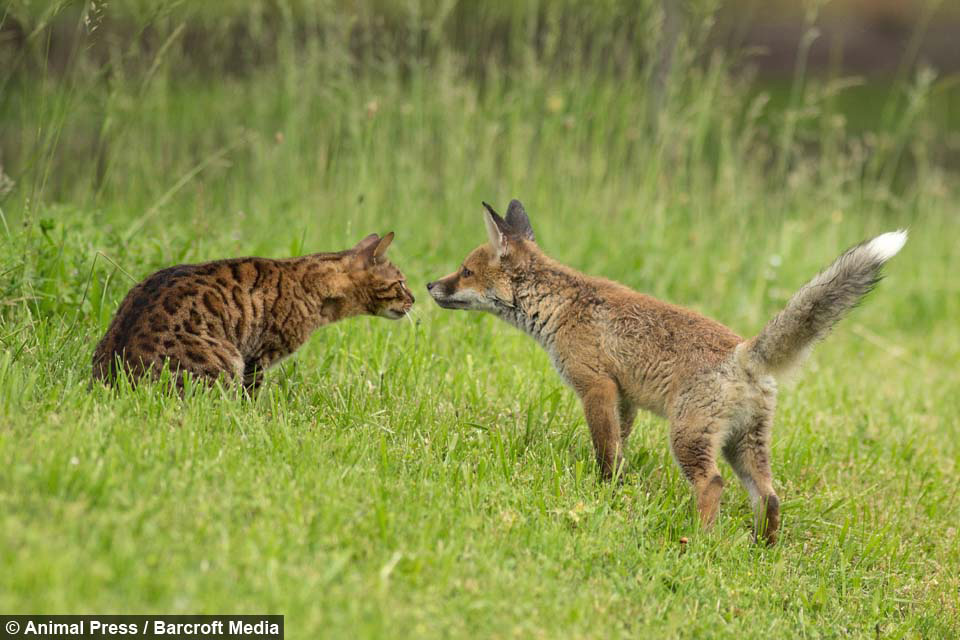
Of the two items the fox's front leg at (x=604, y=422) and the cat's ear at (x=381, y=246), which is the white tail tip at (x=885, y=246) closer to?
the fox's front leg at (x=604, y=422)

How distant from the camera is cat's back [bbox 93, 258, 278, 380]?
4996mm

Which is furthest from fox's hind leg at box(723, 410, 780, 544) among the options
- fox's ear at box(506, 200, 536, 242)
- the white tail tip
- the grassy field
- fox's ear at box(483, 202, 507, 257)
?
fox's ear at box(506, 200, 536, 242)

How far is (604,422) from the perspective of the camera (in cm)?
541

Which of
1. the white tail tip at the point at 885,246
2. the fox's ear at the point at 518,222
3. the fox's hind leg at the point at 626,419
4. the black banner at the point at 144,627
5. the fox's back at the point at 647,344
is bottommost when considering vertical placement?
the fox's hind leg at the point at 626,419

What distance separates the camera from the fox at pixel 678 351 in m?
5.03

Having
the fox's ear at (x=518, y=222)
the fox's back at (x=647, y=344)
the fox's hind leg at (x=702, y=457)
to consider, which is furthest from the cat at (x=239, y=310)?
the fox's hind leg at (x=702, y=457)

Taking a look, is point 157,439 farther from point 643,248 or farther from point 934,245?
point 934,245

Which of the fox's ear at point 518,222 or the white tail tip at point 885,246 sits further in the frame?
the fox's ear at point 518,222

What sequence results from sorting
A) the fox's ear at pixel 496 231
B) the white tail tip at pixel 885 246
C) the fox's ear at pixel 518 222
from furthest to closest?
the fox's ear at pixel 518 222 → the fox's ear at pixel 496 231 → the white tail tip at pixel 885 246

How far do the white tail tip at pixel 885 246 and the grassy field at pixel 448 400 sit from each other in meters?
1.51

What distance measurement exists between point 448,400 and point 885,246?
8.37 ft

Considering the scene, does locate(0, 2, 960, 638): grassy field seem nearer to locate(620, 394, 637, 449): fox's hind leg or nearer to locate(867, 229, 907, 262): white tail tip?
locate(620, 394, 637, 449): fox's hind leg

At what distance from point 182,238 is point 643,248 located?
4.25 metres

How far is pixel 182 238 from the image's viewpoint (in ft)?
23.3
